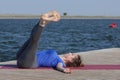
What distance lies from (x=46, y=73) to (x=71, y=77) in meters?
0.74

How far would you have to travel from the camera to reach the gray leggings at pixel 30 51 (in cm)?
1148

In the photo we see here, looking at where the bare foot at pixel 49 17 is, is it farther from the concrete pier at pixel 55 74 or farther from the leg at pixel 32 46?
the concrete pier at pixel 55 74

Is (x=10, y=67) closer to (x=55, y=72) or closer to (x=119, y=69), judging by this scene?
(x=55, y=72)

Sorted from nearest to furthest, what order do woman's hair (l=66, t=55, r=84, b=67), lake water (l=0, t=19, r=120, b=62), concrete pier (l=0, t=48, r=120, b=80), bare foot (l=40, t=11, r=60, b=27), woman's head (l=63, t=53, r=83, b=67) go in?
concrete pier (l=0, t=48, r=120, b=80) < bare foot (l=40, t=11, r=60, b=27) < woman's head (l=63, t=53, r=83, b=67) < woman's hair (l=66, t=55, r=84, b=67) < lake water (l=0, t=19, r=120, b=62)

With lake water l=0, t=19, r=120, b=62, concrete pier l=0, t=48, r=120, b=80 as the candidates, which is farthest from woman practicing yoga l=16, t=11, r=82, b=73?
lake water l=0, t=19, r=120, b=62

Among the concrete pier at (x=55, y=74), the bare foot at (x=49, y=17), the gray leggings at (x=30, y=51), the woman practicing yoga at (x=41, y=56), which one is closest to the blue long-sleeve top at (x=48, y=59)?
the woman practicing yoga at (x=41, y=56)

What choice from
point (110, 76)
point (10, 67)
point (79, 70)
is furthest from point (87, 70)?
point (10, 67)

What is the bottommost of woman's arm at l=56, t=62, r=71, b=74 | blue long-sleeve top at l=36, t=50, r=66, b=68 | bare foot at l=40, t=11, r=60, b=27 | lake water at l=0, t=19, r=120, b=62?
lake water at l=0, t=19, r=120, b=62

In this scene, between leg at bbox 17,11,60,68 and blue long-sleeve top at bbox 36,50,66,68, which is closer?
leg at bbox 17,11,60,68

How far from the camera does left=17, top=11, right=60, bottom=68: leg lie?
11.4m

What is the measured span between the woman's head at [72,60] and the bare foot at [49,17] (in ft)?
3.62

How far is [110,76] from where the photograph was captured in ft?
36.7

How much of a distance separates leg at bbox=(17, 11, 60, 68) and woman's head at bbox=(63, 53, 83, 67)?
0.72 m

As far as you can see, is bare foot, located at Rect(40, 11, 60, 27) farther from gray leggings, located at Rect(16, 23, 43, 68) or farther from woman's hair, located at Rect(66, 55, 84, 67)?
woman's hair, located at Rect(66, 55, 84, 67)
